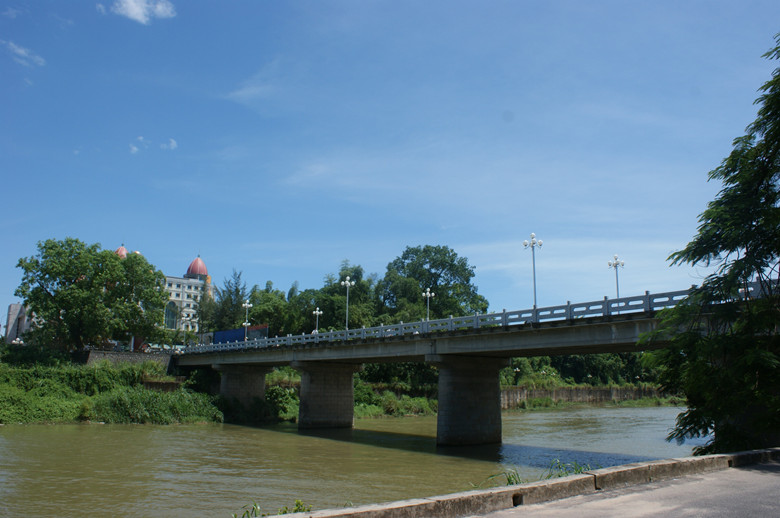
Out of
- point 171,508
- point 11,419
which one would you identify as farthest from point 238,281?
point 171,508

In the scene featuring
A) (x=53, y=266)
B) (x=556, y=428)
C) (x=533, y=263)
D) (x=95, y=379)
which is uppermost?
(x=53, y=266)

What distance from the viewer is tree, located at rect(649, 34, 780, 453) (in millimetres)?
16953

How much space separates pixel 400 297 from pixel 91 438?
197 feet

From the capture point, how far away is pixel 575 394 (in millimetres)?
91875

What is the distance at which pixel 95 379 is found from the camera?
53.8 metres

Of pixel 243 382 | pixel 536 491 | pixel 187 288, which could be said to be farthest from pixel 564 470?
pixel 187 288

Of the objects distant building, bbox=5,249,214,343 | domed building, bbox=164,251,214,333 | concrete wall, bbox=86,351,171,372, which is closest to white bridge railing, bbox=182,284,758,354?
concrete wall, bbox=86,351,171,372

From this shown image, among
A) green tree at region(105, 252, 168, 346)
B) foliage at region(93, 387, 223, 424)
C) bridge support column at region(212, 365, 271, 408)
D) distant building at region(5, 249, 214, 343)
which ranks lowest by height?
foliage at region(93, 387, 223, 424)

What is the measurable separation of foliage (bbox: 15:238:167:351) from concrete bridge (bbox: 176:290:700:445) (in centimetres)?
1537

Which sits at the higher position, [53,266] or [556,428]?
[53,266]

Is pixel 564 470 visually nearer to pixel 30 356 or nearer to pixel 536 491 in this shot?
pixel 536 491

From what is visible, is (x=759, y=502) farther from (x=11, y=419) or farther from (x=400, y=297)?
(x=400, y=297)

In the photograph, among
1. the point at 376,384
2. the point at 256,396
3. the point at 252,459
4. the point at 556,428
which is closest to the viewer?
the point at 252,459

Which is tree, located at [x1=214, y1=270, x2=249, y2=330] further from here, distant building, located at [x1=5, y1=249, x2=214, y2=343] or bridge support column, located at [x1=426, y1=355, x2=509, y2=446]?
bridge support column, located at [x1=426, y1=355, x2=509, y2=446]
